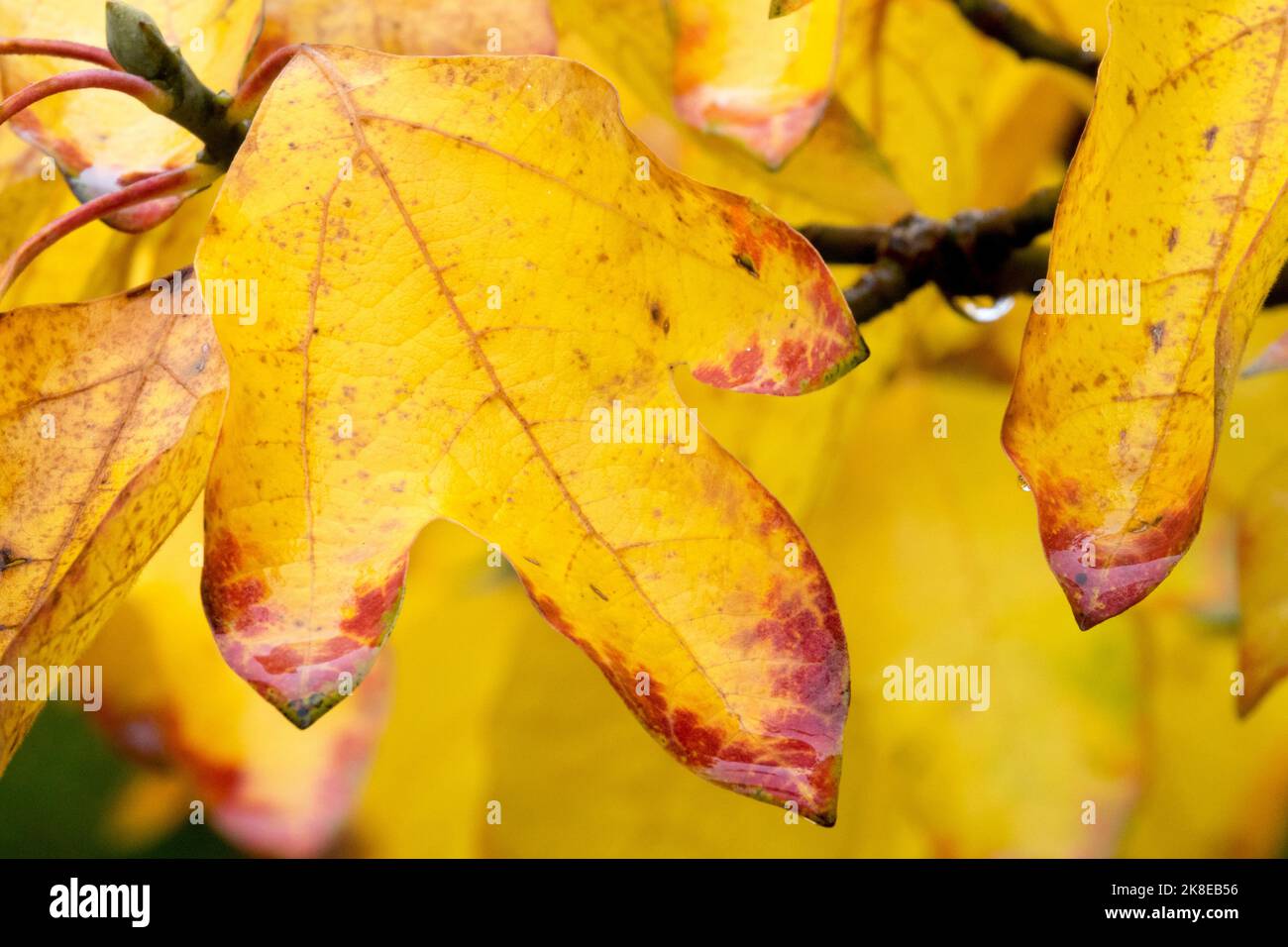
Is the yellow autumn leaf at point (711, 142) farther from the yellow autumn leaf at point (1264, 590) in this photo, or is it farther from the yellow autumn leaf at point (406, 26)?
the yellow autumn leaf at point (1264, 590)

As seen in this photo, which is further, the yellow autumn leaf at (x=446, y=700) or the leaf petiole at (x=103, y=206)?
the yellow autumn leaf at (x=446, y=700)

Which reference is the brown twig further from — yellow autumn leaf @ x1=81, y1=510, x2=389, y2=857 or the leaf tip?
yellow autumn leaf @ x1=81, y1=510, x2=389, y2=857

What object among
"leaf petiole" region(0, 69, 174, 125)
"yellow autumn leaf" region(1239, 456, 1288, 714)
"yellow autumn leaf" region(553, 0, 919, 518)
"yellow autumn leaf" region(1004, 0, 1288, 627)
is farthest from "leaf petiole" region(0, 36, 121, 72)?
"yellow autumn leaf" region(1239, 456, 1288, 714)

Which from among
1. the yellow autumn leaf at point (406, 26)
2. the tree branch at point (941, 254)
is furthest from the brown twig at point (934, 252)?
the yellow autumn leaf at point (406, 26)

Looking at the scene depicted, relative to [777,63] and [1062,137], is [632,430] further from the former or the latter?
[1062,137]

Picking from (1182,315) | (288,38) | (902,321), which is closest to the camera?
(1182,315)

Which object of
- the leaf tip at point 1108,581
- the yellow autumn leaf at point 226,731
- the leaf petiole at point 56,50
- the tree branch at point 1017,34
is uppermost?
the tree branch at point 1017,34

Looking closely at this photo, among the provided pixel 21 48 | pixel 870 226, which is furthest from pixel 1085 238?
pixel 21 48
